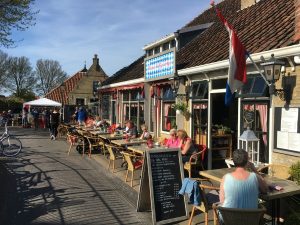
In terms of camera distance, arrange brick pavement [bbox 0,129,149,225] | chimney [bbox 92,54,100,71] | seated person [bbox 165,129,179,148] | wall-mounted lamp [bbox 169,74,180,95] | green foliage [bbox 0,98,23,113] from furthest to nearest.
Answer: green foliage [bbox 0,98,23,113] → chimney [bbox 92,54,100,71] → wall-mounted lamp [bbox 169,74,180,95] → seated person [bbox 165,129,179,148] → brick pavement [bbox 0,129,149,225]

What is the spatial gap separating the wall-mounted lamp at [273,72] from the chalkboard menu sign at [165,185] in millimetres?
2136

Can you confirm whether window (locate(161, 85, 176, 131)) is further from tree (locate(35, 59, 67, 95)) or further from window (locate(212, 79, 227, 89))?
tree (locate(35, 59, 67, 95))

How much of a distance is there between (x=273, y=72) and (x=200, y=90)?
11.4 feet

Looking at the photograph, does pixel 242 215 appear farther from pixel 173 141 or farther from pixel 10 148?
pixel 10 148

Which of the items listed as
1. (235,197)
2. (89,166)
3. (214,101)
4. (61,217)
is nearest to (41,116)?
(89,166)

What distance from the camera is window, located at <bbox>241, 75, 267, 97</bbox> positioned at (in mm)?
7054

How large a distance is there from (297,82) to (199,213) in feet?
9.23

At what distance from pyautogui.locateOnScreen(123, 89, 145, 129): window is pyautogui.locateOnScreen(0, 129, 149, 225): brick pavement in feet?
15.8

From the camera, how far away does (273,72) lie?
20.9ft

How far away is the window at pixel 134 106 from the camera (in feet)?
49.5

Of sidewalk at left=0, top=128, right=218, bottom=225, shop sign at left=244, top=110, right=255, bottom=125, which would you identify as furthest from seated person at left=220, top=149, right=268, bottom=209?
shop sign at left=244, top=110, right=255, bottom=125

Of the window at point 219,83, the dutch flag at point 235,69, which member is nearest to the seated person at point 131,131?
the window at point 219,83

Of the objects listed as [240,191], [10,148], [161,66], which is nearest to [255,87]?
[240,191]

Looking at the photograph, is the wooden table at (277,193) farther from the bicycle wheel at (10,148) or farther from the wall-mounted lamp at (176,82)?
the bicycle wheel at (10,148)
